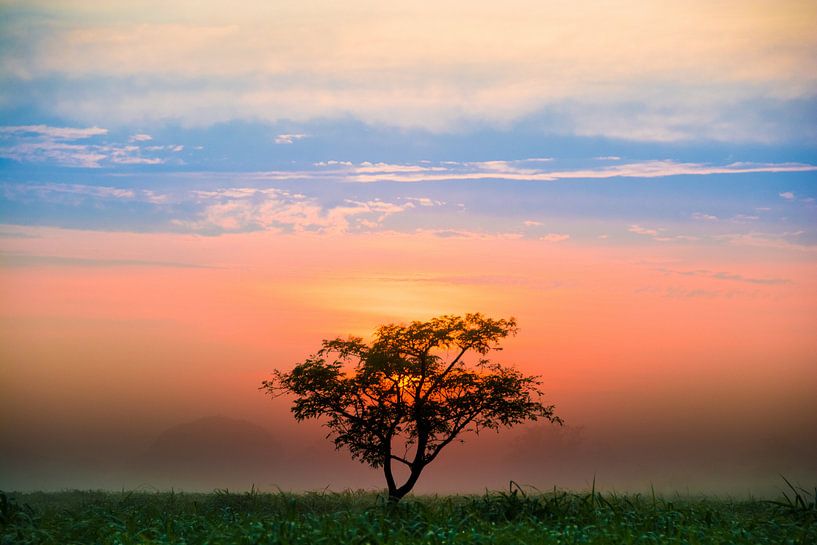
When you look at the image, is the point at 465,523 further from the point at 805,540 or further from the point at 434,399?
the point at 434,399

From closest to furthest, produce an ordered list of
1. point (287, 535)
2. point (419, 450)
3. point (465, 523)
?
point (287, 535)
point (465, 523)
point (419, 450)

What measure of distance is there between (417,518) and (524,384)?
63.5 ft

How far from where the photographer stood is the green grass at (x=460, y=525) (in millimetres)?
12398

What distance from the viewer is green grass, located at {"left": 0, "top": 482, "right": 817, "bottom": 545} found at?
1240 centimetres

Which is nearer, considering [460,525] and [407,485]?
[460,525]

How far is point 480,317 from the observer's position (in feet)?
107

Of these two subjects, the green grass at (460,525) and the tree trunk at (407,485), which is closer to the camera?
the green grass at (460,525)

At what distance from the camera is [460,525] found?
13.5 m

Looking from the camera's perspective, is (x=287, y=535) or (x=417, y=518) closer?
(x=287, y=535)

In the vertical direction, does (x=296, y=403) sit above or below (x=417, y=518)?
above

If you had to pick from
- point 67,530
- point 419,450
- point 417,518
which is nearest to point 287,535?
point 417,518

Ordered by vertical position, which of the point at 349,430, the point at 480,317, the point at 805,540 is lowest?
the point at 805,540

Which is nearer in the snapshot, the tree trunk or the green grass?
the green grass

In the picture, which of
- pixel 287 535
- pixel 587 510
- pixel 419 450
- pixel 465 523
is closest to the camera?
pixel 287 535
